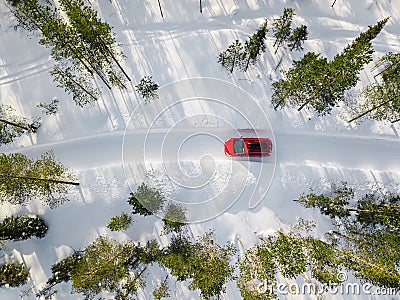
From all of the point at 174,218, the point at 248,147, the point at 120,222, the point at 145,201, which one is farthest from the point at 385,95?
the point at 120,222

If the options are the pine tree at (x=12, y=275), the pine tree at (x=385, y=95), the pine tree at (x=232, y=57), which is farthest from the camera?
the pine tree at (x=232, y=57)

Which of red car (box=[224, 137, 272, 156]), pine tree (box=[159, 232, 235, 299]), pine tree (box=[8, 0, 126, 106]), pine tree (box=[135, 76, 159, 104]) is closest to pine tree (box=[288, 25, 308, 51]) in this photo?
red car (box=[224, 137, 272, 156])

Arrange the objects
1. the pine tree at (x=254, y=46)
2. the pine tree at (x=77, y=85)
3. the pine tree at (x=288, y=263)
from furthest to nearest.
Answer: the pine tree at (x=77, y=85)
the pine tree at (x=254, y=46)
the pine tree at (x=288, y=263)

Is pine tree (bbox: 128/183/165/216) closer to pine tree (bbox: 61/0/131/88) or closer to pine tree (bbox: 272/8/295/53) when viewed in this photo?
pine tree (bbox: 61/0/131/88)

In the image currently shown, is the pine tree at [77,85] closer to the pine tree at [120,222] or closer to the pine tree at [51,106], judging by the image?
the pine tree at [51,106]

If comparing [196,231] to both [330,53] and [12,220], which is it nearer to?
[12,220]

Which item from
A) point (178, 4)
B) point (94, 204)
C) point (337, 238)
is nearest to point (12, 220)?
point (94, 204)

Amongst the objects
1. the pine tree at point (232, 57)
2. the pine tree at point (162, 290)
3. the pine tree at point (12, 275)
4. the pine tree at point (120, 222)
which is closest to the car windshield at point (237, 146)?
the pine tree at point (232, 57)
